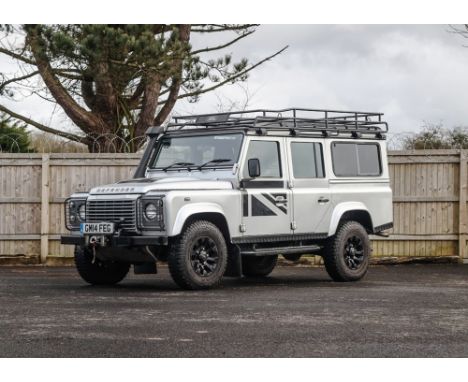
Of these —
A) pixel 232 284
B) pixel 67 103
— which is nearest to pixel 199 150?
pixel 232 284

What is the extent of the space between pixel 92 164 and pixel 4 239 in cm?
227

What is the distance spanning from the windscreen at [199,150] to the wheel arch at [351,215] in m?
Answer: 2.08

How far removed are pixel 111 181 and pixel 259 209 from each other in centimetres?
570

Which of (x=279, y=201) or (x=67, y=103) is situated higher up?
(x=67, y=103)

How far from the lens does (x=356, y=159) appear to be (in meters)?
14.9

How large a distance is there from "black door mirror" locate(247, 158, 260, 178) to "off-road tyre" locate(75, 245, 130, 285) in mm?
2271

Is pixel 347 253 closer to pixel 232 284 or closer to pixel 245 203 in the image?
pixel 232 284

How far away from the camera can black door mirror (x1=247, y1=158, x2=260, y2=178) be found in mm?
12789

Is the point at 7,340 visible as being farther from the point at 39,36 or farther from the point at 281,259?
the point at 39,36

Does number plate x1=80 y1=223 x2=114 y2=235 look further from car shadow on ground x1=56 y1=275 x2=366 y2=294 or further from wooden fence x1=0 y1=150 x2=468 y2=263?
wooden fence x1=0 y1=150 x2=468 y2=263

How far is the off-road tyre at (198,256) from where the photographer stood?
12.1m

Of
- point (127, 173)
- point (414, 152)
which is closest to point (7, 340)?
point (127, 173)

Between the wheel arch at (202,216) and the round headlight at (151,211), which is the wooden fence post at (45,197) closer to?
the wheel arch at (202,216)

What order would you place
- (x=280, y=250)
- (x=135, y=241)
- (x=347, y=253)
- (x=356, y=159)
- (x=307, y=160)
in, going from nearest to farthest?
(x=135, y=241)
(x=280, y=250)
(x=307, y=160)
(x=347, y=253)
(x=356, y=159)
